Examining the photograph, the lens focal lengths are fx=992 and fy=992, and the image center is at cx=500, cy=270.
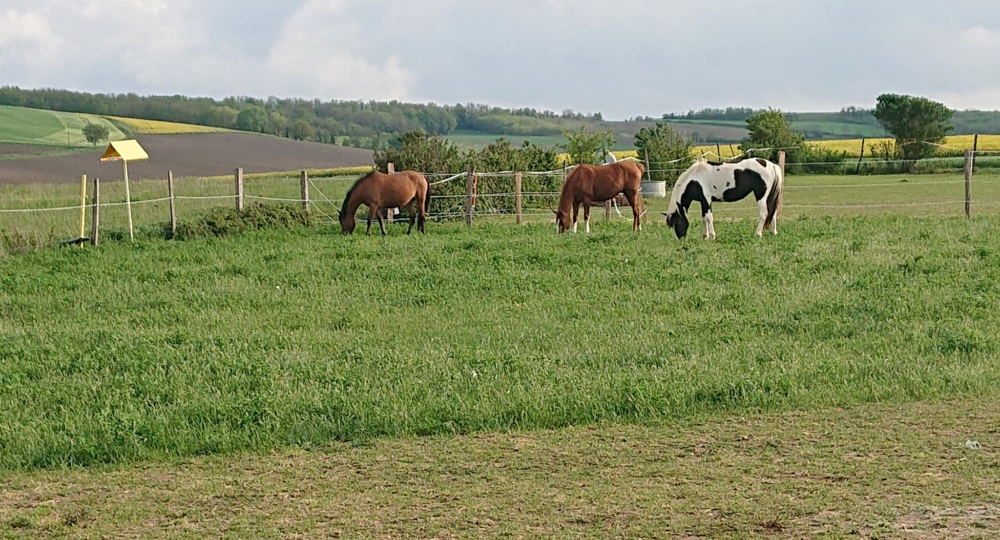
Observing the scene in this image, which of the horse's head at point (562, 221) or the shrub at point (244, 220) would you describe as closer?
the shrub at point (244, 220)

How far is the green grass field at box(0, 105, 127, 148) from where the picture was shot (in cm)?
4212

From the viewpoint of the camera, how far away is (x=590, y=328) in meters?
8.61

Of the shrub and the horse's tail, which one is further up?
the horse's tail

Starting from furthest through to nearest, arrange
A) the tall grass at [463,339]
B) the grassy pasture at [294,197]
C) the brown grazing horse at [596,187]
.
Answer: the brown grazing horse at [596,187]
the grassy pasture at [294,197]
the tall grass at [463,339]

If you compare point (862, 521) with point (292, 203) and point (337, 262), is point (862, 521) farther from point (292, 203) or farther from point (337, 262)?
point (292, 203)

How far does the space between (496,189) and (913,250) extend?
40.2 feet

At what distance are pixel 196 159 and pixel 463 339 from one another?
Result: 36109 millimetres

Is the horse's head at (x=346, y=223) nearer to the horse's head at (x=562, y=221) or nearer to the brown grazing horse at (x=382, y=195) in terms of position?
the brown grazing horse at (x=382, y=195)

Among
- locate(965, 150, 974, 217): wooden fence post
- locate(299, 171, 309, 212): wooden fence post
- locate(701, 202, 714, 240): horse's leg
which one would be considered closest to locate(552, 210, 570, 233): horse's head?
locate(701, 202, 714, 240): horse's leg

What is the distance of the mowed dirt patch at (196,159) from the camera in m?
33.4

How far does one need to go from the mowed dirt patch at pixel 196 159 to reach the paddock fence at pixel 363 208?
7.88 meters

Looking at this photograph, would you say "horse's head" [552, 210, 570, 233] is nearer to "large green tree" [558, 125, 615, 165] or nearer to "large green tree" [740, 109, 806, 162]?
"large green tree" [558, 125, 615, 165]

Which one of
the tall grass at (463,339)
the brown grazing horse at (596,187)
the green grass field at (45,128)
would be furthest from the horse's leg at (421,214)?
the green grass field at (45,128)

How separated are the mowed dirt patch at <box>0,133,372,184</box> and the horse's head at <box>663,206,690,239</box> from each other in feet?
67.9
